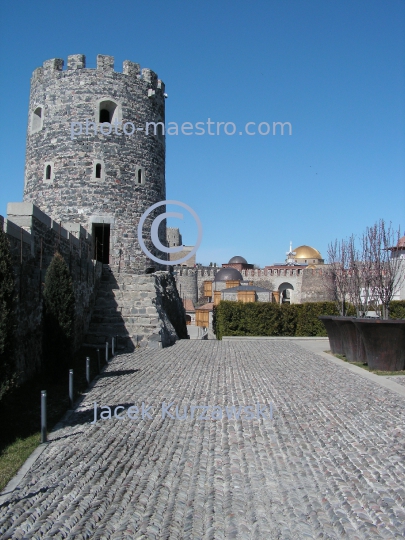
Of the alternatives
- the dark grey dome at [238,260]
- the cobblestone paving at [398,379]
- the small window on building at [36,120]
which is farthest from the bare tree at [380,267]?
the dark grey dome at [238,260]

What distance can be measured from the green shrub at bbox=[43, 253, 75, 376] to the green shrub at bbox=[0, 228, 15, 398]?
9.78ft

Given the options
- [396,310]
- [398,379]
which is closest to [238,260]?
[396,310]

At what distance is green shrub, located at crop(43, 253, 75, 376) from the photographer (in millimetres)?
9070

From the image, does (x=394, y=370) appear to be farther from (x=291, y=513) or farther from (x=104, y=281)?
(x=104, y=281)

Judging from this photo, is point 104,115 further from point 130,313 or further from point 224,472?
point 224,472

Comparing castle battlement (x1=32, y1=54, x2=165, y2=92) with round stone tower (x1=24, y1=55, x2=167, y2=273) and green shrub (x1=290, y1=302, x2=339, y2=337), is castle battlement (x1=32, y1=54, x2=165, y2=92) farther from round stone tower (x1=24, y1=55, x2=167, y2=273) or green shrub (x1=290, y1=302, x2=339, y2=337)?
green shrub (x1=290, y1=302, x2=339, y2=337)

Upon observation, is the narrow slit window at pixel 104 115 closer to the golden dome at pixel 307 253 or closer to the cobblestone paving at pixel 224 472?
the cobblestone paving at pixel 224 472

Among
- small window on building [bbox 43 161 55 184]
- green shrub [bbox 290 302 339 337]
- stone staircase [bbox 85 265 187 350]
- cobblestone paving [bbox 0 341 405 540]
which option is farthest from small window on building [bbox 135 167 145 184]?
cobblestone paving [bbox 0 341 405 540]

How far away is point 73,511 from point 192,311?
147ft

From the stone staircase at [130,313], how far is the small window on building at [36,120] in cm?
574

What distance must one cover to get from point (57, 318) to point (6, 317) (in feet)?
10.8

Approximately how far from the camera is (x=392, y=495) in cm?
419

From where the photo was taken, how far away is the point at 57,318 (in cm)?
927

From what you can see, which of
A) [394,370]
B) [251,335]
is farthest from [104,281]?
[394,370]
